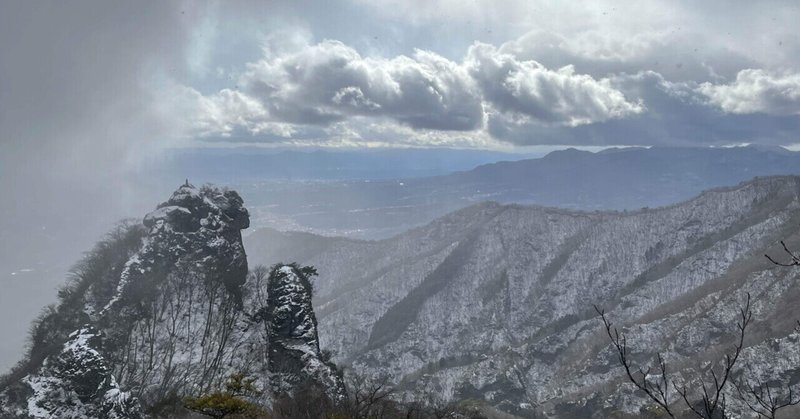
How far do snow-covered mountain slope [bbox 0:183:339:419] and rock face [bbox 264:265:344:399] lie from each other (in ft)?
1.03

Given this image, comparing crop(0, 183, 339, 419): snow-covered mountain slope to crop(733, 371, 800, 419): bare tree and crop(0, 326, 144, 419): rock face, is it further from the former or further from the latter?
crop(733, 371, 800, 419): bare tree

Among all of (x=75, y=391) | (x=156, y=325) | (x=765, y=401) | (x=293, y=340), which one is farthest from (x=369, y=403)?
(x=156, y=325)

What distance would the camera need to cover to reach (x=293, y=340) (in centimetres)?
7144

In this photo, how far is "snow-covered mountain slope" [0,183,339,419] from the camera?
54438mm

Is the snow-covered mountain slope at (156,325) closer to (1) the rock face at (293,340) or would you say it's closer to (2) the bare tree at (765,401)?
(1) the rock face at (293,340)

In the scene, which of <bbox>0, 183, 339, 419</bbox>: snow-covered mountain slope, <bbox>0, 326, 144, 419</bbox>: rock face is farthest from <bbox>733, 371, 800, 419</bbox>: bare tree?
<bbox>0, 326, 144, 419</bbox>: rock face

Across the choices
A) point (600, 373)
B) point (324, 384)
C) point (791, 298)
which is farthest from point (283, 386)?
point (791, 298)

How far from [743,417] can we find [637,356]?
53.6 metres

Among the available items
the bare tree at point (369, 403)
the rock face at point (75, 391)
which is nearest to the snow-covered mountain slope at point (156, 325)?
the rock face at point (75, 391)

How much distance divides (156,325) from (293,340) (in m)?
19.2

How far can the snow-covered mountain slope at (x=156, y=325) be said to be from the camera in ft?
179

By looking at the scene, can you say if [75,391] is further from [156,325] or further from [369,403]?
[369,403]

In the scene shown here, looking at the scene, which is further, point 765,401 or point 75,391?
point 75,391

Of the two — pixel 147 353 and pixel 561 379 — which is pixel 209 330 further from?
pixel 561 379
